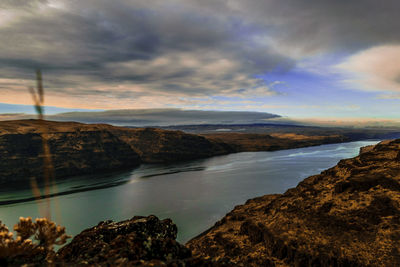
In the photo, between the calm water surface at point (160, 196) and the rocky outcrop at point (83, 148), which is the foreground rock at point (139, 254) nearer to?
the calm water surface at point (160, 196)

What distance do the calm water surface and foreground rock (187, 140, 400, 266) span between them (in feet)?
42.9

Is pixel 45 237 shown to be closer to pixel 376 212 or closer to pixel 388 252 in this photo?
pixel 388 252

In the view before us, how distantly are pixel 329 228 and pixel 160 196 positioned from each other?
4513 cm

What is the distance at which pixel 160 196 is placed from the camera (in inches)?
2218

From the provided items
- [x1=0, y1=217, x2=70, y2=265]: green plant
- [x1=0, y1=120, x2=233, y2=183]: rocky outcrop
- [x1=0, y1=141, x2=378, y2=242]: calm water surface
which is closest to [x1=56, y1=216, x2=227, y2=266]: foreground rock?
[x1=0, y1=217, x2=70, y2=265]: green plant

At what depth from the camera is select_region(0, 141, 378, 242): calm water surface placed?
41719 mm

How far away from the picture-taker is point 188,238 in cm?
3094

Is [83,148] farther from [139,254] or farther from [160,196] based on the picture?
[139,254]

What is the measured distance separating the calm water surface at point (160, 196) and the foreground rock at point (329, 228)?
13.1 metres

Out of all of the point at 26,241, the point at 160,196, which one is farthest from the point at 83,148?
the point at 26,241

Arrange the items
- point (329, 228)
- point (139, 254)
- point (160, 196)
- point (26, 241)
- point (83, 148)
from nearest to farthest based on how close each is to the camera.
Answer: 1. point (26, 241)
2. point (139, 254)
3. point (329, 228)
4. point (160, 196)
5. point (83, 148)

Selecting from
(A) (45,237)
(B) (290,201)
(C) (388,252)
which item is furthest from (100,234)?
(B) (290,201)

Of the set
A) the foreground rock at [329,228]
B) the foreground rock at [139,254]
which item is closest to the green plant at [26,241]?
the foreground rock at [139,254]

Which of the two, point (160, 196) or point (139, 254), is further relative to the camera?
point (160, 196)
